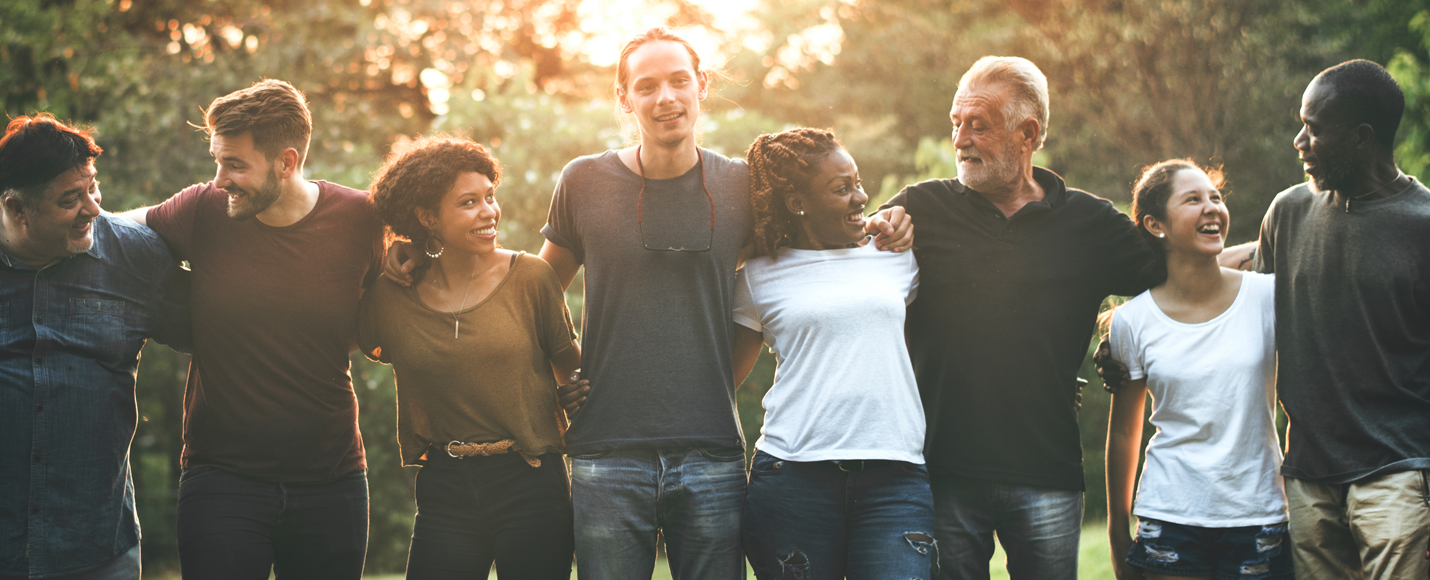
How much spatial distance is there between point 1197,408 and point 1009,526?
2.41 ft

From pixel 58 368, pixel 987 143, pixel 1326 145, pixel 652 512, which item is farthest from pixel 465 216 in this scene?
pixel 1326 145

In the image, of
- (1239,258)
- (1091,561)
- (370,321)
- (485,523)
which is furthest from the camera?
(1091,561)

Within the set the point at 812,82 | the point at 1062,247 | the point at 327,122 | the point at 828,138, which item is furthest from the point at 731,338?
the point at 812,82

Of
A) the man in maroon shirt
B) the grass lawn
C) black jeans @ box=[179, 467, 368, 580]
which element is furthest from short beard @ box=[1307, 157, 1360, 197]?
black jeans @ box=[179, 467, 368, 580]

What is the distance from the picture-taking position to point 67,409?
3105 mm

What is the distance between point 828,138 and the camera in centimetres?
347

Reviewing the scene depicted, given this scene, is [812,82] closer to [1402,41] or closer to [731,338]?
[1402,41]

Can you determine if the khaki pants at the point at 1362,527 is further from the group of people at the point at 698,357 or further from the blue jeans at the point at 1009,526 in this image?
the blue jeans at the point at 1009,526

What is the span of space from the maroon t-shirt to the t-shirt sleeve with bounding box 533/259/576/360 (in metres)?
0.66

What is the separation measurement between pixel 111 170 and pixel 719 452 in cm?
894

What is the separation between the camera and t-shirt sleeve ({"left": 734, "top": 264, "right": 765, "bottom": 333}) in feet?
11.4

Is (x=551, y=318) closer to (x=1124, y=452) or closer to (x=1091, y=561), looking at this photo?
(x=1124, y=452)

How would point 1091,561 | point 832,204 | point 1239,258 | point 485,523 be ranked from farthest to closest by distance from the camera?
1. point 1091,561
2. point 1239,258
3. point 832,204
4. point 485,523

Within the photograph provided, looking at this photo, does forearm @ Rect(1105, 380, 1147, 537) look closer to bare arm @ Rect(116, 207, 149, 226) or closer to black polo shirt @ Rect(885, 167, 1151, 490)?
black polo shirt @ Rect(885, 167, 1151, 490)
